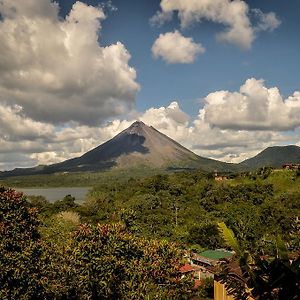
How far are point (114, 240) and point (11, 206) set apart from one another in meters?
4.66

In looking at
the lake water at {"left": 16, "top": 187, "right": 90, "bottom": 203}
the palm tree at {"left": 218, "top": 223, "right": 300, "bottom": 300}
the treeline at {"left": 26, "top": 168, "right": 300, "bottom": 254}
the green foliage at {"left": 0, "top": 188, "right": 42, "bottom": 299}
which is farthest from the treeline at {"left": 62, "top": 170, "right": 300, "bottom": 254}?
the lake water at {"left": 16, "top": 187, "right": 90, "bottom": 203}

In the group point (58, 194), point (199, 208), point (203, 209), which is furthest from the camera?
point (58, 194)

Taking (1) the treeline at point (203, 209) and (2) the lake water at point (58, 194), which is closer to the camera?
(1) the treeline at point (203, 209)

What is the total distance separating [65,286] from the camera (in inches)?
523

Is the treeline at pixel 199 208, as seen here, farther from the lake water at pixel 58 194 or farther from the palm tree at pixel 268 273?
the lake water at pixel 58 194

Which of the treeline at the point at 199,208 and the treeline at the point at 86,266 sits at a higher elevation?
the treeline at the point at 86,266

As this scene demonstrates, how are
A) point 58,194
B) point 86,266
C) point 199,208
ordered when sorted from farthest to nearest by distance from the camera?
point 58,194 < point 199,208 < point 86,266

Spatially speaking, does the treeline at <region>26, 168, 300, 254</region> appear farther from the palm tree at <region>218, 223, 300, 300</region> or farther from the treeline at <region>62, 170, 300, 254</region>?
the palm tree at <region>218, 223, 300, 300</region>

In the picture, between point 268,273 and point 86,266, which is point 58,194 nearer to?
point 86,266

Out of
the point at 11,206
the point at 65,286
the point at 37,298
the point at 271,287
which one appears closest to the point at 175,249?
the point at 65,286

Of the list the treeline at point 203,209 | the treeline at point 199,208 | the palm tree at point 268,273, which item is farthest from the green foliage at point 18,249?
the treeline at point 199,208

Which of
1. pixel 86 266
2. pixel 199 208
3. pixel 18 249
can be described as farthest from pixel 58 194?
pixel 86 266

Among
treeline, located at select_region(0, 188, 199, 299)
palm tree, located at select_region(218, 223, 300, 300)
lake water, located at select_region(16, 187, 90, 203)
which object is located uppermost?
palm tree, located at select_region(218, 223, 300, 300)

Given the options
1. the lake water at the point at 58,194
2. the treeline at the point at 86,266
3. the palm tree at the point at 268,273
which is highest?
the palm tree at the point at 268,273
